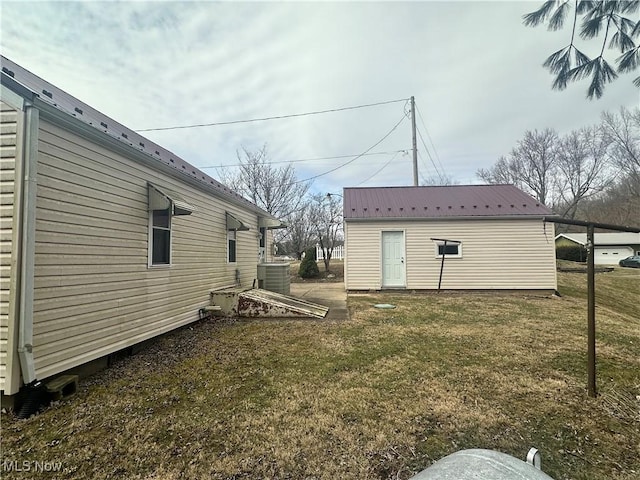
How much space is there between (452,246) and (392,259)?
81.5 inches

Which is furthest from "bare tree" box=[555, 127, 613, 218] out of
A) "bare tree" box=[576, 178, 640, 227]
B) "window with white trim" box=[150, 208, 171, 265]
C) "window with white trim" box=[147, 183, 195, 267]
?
"window with white trim" box=[150, 208, 171, 265]

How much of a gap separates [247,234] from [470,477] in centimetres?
871

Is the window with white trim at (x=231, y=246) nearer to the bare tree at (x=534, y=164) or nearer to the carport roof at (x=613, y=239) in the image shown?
the bare tree at (x=534, y=164)

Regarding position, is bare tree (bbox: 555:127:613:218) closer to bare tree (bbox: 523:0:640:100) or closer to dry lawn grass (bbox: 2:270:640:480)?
dry lawn grass (bbox: 2:270:640:480)

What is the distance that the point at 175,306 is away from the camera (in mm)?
5383

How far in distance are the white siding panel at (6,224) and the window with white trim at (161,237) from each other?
2041mm

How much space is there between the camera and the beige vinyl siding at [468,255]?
10.2 metres

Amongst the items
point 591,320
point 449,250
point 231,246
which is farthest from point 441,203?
point 591,320

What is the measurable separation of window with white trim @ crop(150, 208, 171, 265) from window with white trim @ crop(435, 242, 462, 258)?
8.42 metres

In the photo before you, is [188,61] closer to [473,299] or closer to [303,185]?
[473,299]

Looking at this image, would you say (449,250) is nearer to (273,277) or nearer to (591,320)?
(273,277)

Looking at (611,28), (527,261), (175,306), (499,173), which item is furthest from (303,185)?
(499,173)

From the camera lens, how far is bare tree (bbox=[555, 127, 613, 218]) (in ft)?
81.3

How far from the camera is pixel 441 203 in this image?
11.0m
